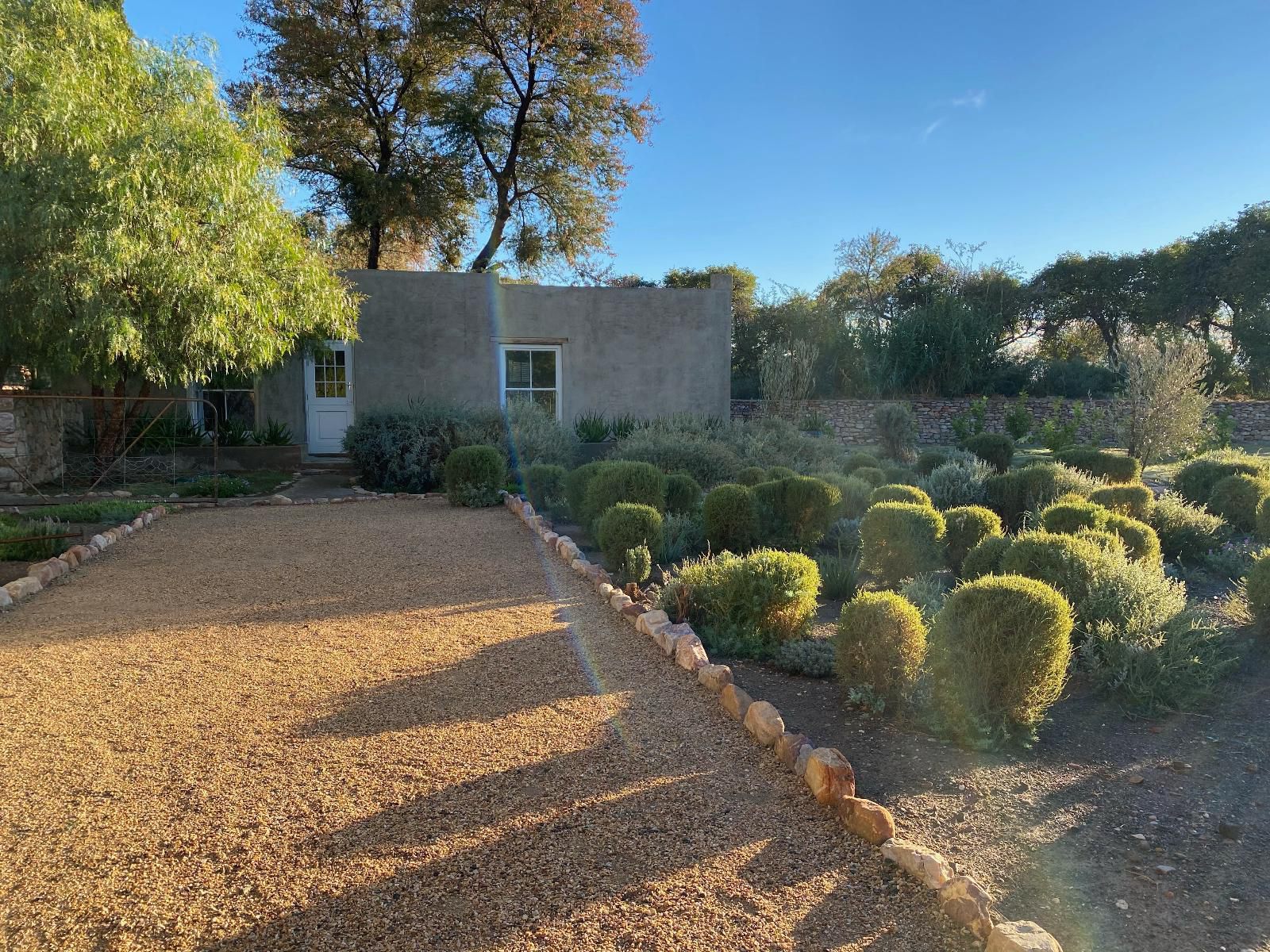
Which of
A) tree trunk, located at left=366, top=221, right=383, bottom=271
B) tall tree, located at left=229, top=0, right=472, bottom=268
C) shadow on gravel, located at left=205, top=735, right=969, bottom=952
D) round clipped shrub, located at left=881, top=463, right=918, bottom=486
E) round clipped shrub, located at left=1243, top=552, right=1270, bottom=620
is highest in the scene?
tall tree, located at left=229, top=0, right=472, bottom=268

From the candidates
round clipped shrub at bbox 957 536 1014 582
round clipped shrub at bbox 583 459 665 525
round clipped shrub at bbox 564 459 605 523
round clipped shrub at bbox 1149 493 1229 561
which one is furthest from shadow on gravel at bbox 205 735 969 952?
round clipped shrub at bbox 1149 493 1229 561

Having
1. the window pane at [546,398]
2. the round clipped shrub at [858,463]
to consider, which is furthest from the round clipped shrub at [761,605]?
the window pane at [546,398]

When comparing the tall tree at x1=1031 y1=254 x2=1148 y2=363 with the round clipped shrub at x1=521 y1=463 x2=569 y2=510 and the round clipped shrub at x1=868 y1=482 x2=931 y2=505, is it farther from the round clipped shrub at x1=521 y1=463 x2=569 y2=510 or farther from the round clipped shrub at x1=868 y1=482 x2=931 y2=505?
the round clipped shrub at x1=868 y1=482 x2=931 y2=505

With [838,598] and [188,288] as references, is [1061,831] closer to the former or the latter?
[838,598]

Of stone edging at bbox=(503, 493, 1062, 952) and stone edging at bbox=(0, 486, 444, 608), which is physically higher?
stone edging at bbox=(0, 486, 444, 608)

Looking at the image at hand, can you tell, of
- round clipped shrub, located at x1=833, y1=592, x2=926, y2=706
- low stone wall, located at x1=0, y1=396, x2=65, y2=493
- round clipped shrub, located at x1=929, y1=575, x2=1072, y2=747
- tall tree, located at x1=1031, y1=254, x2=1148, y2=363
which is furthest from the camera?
tall tree, located at x1=1031, y1=254, x2=1148, y2=363

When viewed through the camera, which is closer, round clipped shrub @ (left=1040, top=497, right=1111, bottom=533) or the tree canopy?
round clipped shrub @ (left=1040, top=497, right=1111, bottom=533)

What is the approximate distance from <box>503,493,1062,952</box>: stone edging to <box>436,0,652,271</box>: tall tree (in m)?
16.0

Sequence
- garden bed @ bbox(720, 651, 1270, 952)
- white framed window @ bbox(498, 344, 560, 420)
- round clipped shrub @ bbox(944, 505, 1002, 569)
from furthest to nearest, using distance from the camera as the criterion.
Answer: white framed window @ bbox(498, 344, 560, 420), round clipped shrub @ bbox(944, 505, 1002, 569), garden bed @ bbox(720, 651, 1270, 952)

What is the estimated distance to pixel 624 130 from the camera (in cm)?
1855

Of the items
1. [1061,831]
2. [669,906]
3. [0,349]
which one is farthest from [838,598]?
[0,349]

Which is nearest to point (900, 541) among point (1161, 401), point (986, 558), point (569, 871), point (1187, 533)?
point (986, 558)

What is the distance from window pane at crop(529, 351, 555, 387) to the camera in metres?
13.9

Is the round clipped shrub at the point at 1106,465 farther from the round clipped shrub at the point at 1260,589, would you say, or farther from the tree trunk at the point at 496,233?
the tree trunk at the point at 496,233
